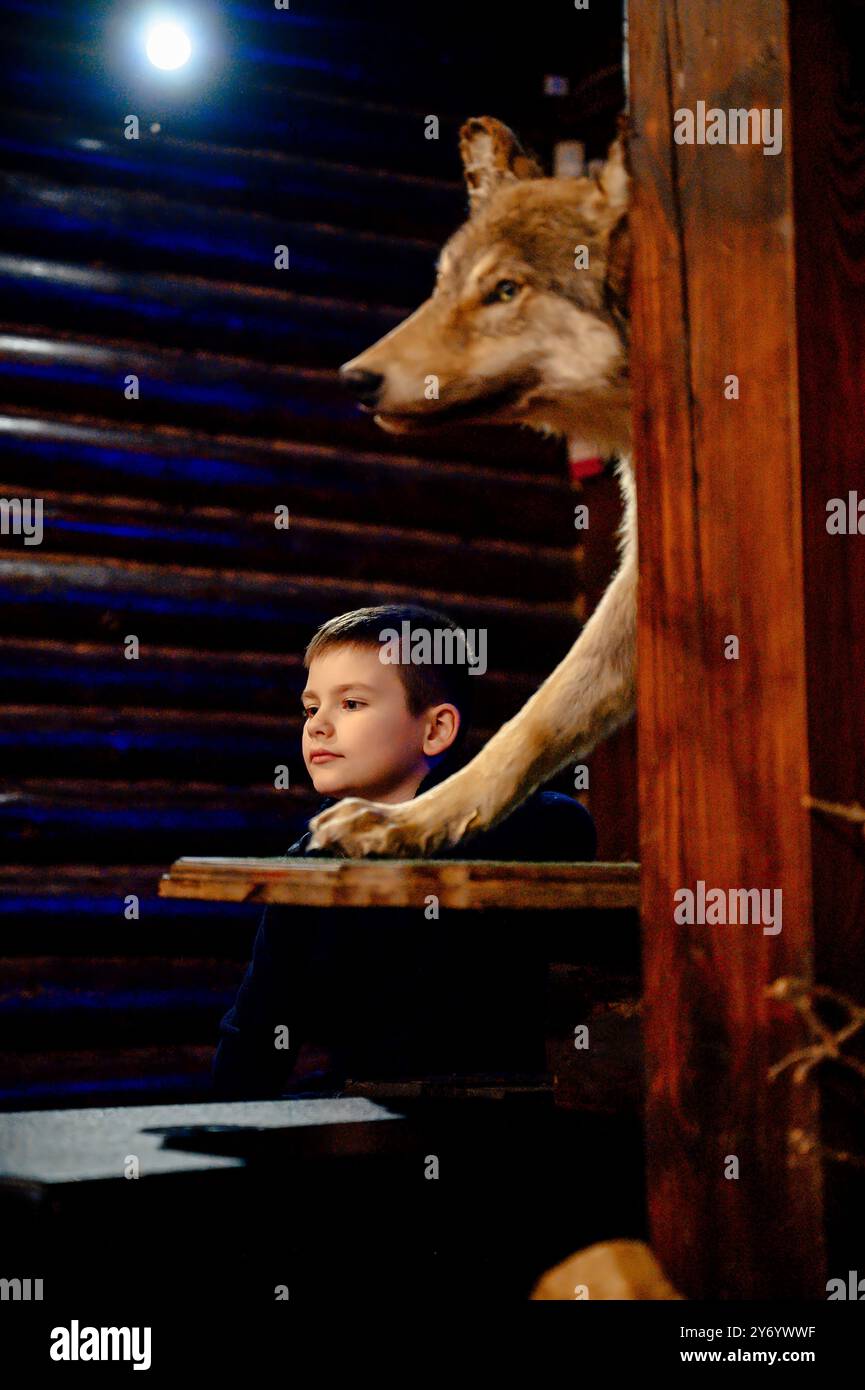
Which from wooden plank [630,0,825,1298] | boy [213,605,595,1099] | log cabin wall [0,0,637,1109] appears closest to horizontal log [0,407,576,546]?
log cabin wall [0,0,637,1109]

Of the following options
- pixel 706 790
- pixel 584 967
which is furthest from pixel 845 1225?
pixel 584 967

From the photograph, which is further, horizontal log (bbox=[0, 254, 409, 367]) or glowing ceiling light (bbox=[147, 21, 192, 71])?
glowing ceiling light (bbox=[147, 21, 192, 71])

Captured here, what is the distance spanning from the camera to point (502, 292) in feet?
8.76

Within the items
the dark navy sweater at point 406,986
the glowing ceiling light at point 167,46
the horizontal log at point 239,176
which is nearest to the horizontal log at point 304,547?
the horizontal log at point 239,176

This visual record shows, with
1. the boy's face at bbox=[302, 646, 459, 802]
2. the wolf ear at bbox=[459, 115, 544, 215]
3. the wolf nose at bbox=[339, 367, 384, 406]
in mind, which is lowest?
the boy's face at bbox=[302, 646, 459, 802]

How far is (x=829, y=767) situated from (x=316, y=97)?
20.9 ft

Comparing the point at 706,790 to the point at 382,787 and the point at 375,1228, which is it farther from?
the point at 382,787

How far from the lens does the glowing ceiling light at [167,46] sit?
21.8ft

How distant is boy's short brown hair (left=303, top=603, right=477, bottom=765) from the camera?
3.40 m

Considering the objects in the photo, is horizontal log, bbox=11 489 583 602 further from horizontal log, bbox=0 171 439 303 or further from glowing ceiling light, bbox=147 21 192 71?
glowing ceiling light, bbox=147 21 192 71

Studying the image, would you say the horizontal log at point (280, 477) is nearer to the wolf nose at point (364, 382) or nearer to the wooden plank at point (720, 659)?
the wolf nose at point (364, 382)

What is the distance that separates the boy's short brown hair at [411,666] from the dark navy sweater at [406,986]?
1.63ft

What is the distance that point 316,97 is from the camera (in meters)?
7.09

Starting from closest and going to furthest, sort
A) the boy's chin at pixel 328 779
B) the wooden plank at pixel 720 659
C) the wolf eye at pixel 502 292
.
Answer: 1. the wooden plank at pixel 720 659
2. the wolf eye at pixel 502 292
3. the boy's chin at pixel 328 779
